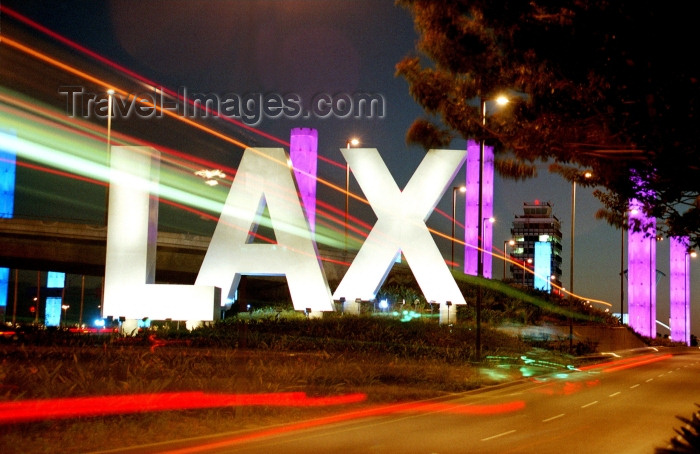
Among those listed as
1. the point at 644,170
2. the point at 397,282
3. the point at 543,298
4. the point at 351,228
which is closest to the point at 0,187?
the point at 351,228

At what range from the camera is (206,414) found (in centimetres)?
1491

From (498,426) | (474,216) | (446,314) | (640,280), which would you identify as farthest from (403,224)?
(640,280)

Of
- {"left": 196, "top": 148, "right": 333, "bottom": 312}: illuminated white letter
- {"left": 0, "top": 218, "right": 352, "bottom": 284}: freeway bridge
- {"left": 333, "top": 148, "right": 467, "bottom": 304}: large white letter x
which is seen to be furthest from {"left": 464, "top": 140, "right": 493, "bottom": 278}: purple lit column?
{"left": 196, "top": 148, "right": 333, "bottom": 312}: illuminated white letter

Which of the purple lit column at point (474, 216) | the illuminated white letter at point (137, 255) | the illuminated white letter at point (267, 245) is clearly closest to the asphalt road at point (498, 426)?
the illuminated white letter at point (267, 245)

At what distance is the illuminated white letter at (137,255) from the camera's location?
28.2 metres

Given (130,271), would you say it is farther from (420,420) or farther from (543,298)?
(543,298)

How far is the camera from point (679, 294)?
7594 centimetres

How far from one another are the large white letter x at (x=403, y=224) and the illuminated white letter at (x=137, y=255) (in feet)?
21.0

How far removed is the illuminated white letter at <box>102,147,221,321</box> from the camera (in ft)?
92.7

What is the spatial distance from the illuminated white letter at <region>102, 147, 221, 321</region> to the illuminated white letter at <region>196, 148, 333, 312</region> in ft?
4.58

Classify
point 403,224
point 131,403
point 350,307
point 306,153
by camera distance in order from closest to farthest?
point 131,403 → point 403,224 → point 350,307 → point 306,153

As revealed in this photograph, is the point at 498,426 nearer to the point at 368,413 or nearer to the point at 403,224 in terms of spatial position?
the point at 368,413

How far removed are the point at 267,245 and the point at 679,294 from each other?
5793cm

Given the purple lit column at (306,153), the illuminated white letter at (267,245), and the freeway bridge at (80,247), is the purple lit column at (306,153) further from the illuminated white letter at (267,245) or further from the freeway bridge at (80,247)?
the freeway bridge at (80,247)
